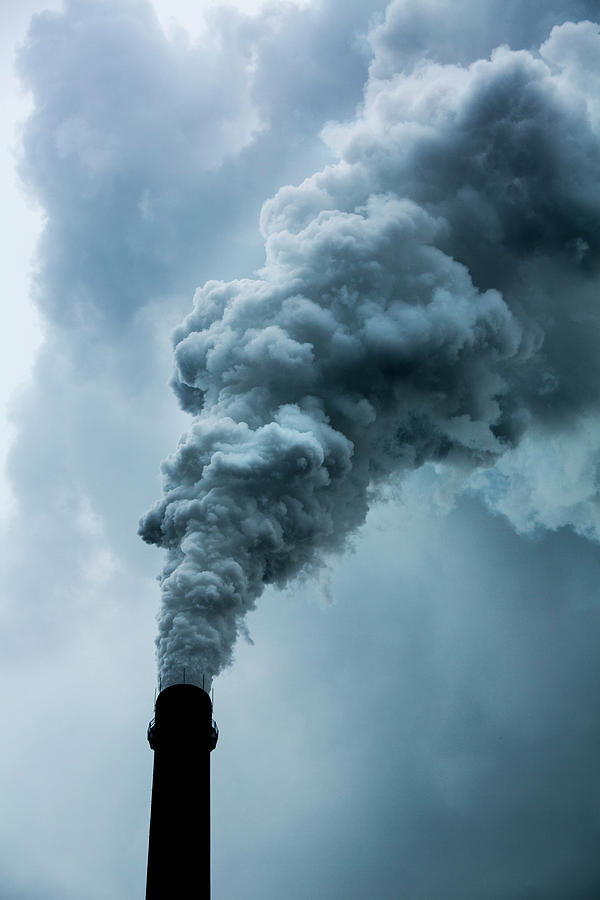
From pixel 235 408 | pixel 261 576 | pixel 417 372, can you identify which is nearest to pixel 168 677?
pixel 261 576

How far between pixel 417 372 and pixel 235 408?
10584 mm

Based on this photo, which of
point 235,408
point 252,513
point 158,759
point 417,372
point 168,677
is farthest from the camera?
point 417,372

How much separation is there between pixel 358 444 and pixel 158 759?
1932 centimetres

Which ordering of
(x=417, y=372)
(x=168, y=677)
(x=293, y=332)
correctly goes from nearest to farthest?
(x=168, y=677), (x=293, y=332), (x=417, y=372)

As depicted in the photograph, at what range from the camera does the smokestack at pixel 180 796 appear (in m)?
25.7

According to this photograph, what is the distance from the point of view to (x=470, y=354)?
4644cm

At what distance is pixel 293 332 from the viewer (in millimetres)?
41906

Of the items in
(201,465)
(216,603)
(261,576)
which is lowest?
(216,603)

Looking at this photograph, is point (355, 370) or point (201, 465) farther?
point (355, 370)

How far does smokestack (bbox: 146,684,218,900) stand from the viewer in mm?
25672

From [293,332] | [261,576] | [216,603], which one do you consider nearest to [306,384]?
[293,332]

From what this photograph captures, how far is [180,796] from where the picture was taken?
87.7ft

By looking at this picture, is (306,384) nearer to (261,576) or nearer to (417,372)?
(417,372)

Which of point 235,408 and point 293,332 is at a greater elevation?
point 293,332
